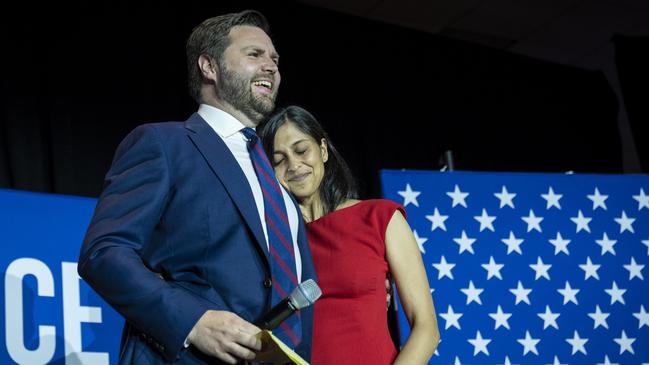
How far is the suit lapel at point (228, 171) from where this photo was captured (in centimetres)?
141

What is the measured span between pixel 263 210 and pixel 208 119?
0.27m

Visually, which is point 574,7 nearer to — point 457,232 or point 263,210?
point 457,232

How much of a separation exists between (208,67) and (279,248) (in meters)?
0.51

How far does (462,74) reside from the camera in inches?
197

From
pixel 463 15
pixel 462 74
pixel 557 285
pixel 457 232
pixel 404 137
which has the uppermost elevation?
pixel 463 15

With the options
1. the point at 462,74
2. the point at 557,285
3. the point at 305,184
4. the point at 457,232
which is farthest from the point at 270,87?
the point at 462,74

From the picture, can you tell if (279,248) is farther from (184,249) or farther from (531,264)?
(531,264)

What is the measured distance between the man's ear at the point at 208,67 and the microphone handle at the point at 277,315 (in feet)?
2.21

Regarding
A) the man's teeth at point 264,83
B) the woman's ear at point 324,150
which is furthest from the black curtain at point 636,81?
the man's teeth at point 264,83

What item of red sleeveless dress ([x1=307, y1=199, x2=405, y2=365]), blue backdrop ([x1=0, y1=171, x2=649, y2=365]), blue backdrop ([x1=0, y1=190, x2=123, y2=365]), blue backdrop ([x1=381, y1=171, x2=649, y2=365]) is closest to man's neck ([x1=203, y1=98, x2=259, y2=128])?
red sleeveless dress ([x1=307, y1=199, x2=405, y2=365])

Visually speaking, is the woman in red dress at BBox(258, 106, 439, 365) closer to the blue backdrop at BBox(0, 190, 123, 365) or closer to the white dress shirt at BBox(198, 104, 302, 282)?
the white dress shirt at BBox(198, 104, 302, 282)

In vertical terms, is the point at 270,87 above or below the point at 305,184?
above

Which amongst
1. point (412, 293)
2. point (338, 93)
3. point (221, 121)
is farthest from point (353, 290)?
point (338, 93)

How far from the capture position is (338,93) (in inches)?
179
